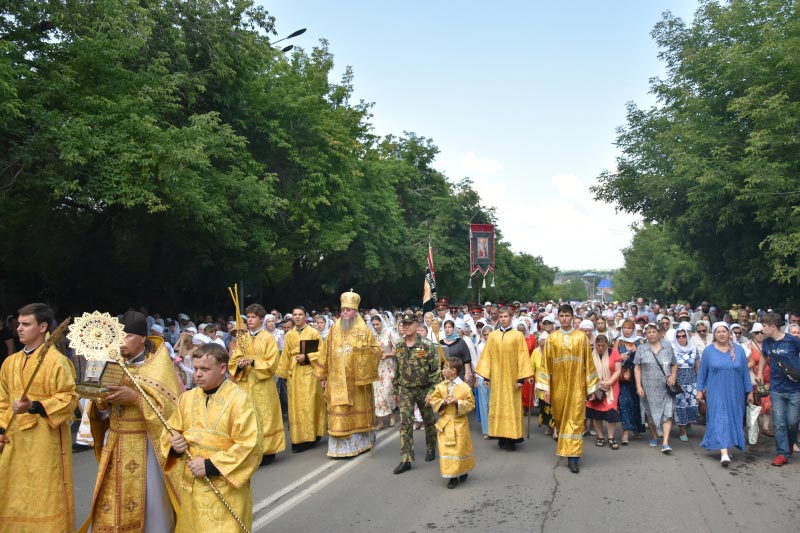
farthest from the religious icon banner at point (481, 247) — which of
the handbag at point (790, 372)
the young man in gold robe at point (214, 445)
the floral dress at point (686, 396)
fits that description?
the young man in gold robe at point (214, 445)

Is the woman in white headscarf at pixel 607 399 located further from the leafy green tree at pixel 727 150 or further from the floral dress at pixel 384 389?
the leafy green tree at pixel 727 150

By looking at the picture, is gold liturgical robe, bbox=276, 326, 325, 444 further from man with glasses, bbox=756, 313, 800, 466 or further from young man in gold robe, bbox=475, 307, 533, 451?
man with glasses, bbox=756, 313, 800, 466

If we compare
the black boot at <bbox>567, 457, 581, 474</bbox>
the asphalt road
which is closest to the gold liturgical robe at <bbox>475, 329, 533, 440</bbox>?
the asphalt road

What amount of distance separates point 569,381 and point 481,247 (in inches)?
1138

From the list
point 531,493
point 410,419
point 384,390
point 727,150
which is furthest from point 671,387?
point 727,150

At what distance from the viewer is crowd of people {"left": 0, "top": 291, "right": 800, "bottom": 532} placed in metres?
4.48

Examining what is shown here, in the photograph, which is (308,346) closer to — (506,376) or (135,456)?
(506,376)

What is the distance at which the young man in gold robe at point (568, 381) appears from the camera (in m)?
8.23

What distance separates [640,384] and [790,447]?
190cm

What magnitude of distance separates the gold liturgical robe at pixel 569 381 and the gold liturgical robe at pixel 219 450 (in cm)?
479

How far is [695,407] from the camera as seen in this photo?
33.1 feet

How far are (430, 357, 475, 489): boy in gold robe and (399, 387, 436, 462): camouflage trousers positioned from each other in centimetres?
63

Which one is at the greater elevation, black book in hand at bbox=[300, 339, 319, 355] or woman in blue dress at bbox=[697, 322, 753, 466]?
black book in hand at bbox=[300, 339, 319, 355]

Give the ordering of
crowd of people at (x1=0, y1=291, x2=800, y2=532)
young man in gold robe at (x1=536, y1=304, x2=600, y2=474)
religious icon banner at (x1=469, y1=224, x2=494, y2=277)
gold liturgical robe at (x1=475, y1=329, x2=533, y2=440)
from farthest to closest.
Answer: religious icon banner at (x1=469, y1=224, x2=494, y2=277) < gold liturgical robe at (x1=475, y1=329, x2=533, y2=440) < young man in gold robe at (x1=536, y1=304, x2=600, y2=474) < crowd of people at (x1=0, y1=291, x2=800, y2=532)
